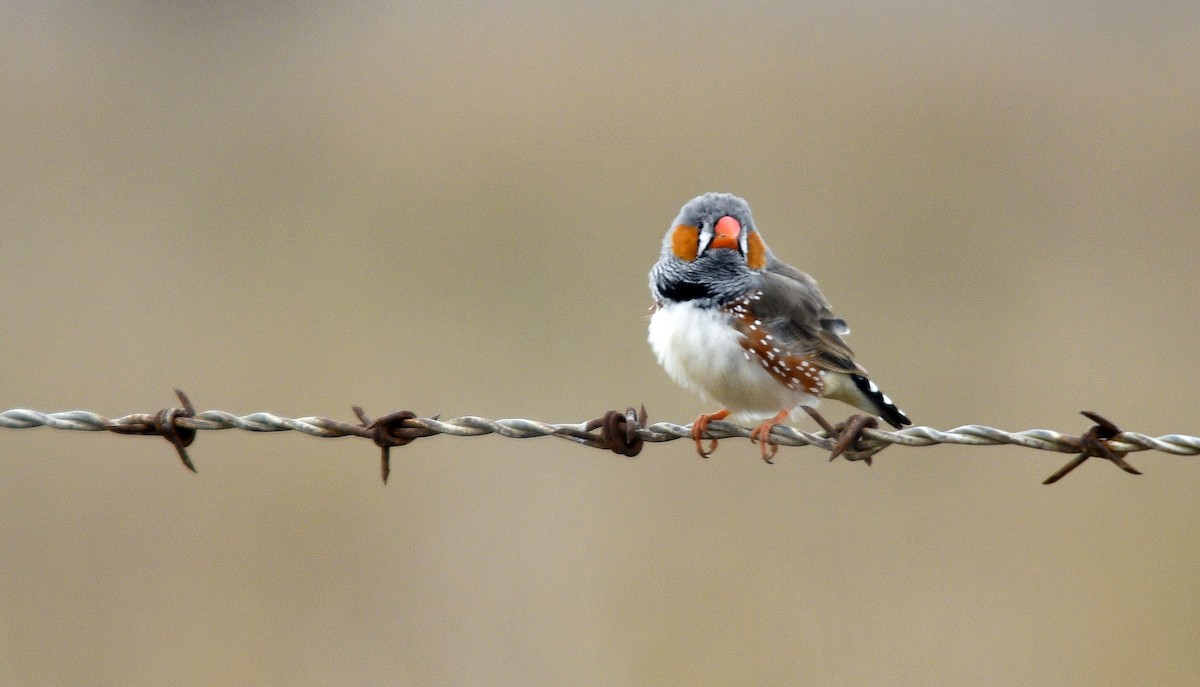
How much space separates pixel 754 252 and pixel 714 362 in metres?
0.58

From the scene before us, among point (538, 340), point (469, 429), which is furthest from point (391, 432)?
point (538, 340)

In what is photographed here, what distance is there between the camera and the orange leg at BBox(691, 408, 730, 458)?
3837 mm

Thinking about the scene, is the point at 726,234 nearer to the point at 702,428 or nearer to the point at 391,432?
the point at 702,428

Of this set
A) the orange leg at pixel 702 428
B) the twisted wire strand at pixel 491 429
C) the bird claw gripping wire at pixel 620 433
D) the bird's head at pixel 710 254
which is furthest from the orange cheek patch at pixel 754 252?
the bird claw gripping wire at pixel 620 433

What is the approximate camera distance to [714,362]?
4.46 meters

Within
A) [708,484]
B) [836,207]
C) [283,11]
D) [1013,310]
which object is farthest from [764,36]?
[708,484]

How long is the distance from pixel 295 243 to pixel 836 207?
15.2ft

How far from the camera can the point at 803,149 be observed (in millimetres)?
10516

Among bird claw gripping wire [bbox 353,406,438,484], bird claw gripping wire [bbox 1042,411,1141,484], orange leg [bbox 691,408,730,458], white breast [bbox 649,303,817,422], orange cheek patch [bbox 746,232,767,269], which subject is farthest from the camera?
orange cheek patch [bbox 746,232,767,269]

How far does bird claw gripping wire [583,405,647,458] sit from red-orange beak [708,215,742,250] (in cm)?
125

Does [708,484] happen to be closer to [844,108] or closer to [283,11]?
[844,108]

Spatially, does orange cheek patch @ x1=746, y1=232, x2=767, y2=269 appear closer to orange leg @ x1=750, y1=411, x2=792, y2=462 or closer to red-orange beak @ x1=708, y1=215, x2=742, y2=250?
red-orange beak @ x1=708, y1=215, x2=742, y2=250

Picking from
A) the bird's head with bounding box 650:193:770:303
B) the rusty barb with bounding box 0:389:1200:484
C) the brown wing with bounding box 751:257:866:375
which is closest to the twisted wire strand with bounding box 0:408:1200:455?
the rusty barb with bounding box 0:389:1200:484

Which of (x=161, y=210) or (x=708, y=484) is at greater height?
(x=161, y=210)
